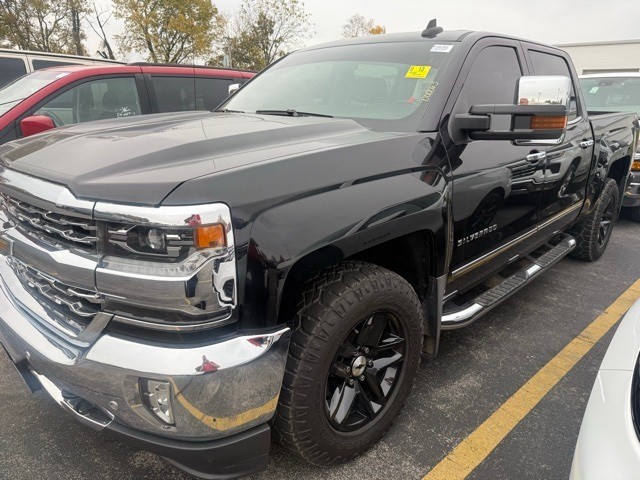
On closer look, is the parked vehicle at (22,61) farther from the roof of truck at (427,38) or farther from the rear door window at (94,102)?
the roof of truck at (427,38)

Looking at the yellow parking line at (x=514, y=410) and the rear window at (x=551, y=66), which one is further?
the rear window at (x=551, y=66)

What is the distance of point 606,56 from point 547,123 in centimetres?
3478

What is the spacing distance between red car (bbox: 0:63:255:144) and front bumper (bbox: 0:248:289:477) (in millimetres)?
2765

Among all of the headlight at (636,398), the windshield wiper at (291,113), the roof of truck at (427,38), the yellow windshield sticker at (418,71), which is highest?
the roof of truck at (427,38)

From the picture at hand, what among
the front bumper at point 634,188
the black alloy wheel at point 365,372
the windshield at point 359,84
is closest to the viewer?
A: the black alloy wheel at point 365,372

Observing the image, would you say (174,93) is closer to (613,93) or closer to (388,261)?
(388,261)

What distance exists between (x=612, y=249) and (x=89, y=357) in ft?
18.2

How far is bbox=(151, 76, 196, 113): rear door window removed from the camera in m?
5.17

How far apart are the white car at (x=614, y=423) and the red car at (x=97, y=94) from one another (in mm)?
3942

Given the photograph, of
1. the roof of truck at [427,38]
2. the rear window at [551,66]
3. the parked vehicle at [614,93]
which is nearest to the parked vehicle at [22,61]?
the roof of truck at [427,38]

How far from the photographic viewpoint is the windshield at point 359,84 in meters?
2.43

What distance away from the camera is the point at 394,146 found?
2008 millimetres

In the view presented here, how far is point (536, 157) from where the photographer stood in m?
2.89

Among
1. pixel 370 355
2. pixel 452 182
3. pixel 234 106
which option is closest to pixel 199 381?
pixel 370 355
